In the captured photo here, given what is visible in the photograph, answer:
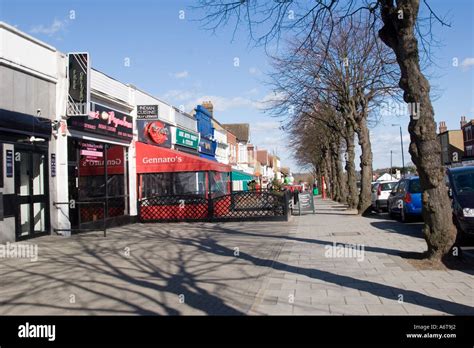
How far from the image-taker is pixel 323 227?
619 inches

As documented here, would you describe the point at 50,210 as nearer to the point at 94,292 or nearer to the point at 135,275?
the point at 135,275

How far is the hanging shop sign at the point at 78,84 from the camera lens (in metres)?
13.8

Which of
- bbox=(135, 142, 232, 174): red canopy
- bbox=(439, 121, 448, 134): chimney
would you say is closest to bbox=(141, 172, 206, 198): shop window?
bbox=(135, 142, 232, 174): red canopy

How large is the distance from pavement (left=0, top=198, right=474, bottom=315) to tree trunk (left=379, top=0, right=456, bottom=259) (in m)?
0.76

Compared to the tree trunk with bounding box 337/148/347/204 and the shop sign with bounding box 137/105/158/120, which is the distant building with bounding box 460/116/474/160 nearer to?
the tree trunk with bounding box 337/148/347/204

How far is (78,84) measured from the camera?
1388 centimetres

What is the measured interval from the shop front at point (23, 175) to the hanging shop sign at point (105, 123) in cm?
135

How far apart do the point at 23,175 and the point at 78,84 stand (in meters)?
3.25

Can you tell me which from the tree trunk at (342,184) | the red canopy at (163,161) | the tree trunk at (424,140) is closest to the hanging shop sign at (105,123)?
the red canopy at (163,161)

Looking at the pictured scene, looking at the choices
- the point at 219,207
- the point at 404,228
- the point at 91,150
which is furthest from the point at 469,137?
the point at 91,150

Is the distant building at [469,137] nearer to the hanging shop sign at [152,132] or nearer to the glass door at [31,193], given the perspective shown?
the hanging shop sign at [152,132]
